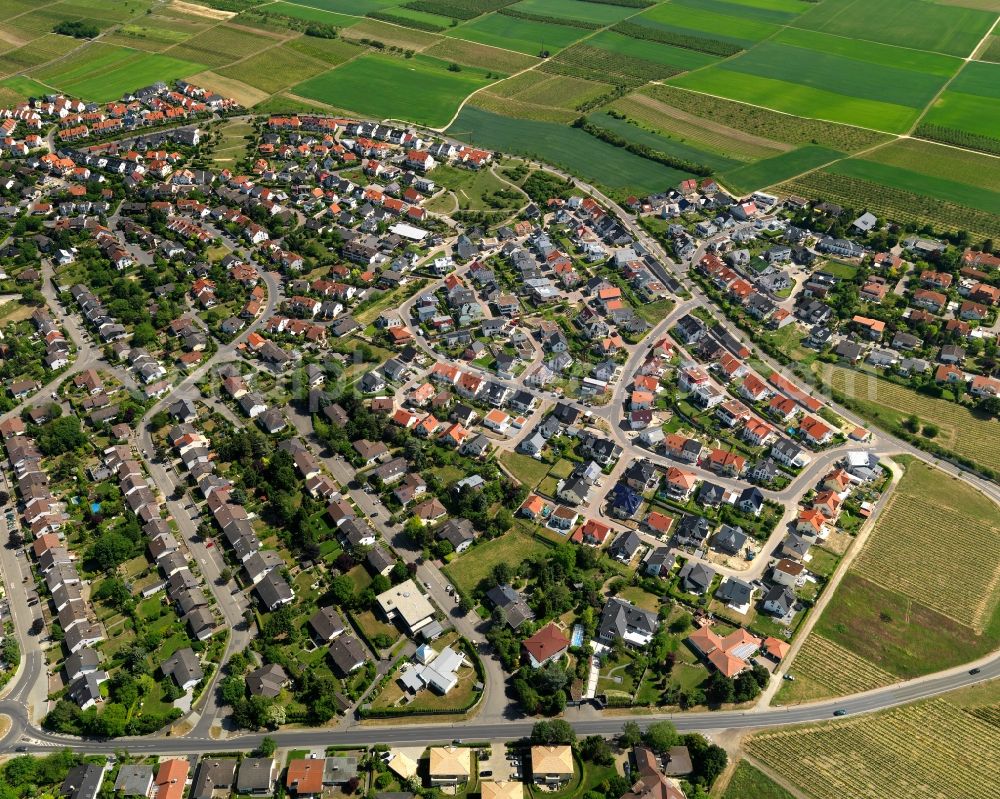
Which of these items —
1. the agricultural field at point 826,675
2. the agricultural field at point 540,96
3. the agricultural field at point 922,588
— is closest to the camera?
the agricultural field at point 826,675

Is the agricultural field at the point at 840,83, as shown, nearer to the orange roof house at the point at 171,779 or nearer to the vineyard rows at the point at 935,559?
the vineyard rows at the point at 935,559

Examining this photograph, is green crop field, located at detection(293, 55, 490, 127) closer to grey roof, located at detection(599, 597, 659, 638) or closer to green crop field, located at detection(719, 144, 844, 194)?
green crop field, located at detection(719, 144, 844, 194)

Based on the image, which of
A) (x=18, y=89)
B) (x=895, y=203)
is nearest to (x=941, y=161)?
(x=895, y=203)

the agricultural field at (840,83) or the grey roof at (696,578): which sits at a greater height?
the agricultural field at (840,83)

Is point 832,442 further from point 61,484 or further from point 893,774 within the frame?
point 61,484

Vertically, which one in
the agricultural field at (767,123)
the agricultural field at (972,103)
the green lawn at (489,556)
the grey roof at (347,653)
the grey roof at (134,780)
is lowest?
the grey roof at (134,780)

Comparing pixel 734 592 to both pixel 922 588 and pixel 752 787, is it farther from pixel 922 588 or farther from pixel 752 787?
pixel 922 588

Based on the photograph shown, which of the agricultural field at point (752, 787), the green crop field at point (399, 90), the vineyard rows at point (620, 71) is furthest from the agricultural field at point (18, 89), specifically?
the agricultural field at point (752, 787)
